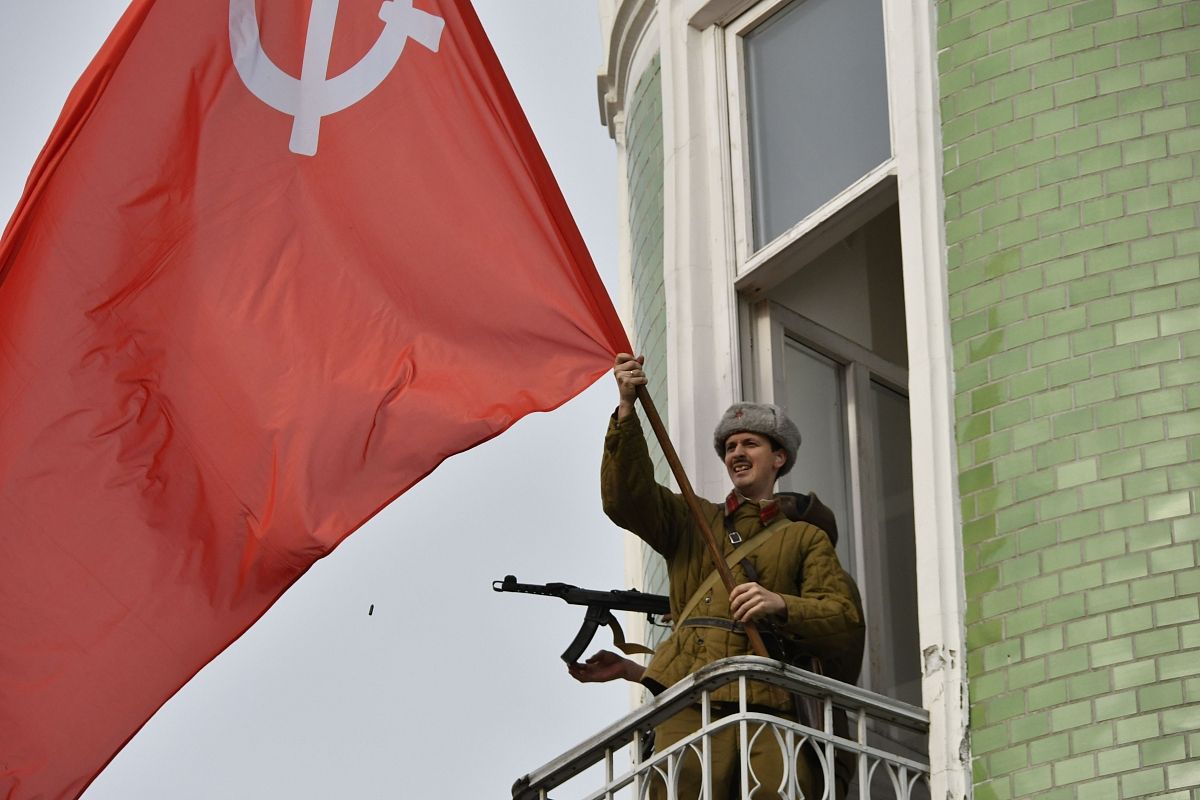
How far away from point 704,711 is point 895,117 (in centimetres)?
285

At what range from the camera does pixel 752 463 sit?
38.1 ft

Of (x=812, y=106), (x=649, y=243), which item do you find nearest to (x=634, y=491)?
(x=812, y=106)

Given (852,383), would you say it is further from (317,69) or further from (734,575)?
(317,69)

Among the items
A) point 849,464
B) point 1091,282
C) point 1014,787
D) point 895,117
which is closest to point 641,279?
point 849,464

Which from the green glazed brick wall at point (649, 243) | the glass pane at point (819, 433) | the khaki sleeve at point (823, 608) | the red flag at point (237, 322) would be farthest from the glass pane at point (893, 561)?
the red flag at point (237, 322)

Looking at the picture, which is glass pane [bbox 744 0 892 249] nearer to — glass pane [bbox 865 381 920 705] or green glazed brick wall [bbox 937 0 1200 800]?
green glazed brick wall [bbox 937 0 1200 800]

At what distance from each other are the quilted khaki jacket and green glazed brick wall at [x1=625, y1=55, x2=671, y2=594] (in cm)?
166

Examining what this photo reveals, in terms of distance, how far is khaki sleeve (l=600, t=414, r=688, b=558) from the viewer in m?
11.2

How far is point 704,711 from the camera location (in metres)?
10.5

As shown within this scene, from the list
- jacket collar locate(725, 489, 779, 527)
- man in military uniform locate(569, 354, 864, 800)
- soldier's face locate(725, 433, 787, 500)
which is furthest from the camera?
soldier's face locate(725, 433, 787, 500)

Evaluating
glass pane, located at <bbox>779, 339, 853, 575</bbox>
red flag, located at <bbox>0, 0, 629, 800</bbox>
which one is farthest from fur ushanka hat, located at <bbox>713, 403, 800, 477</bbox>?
glass pane, located at <bbox>779, 339, 853, 575</bbox>

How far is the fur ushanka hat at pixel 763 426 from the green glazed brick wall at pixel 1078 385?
80cm

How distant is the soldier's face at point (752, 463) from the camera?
11.6 meters

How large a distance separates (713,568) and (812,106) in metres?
2.55
